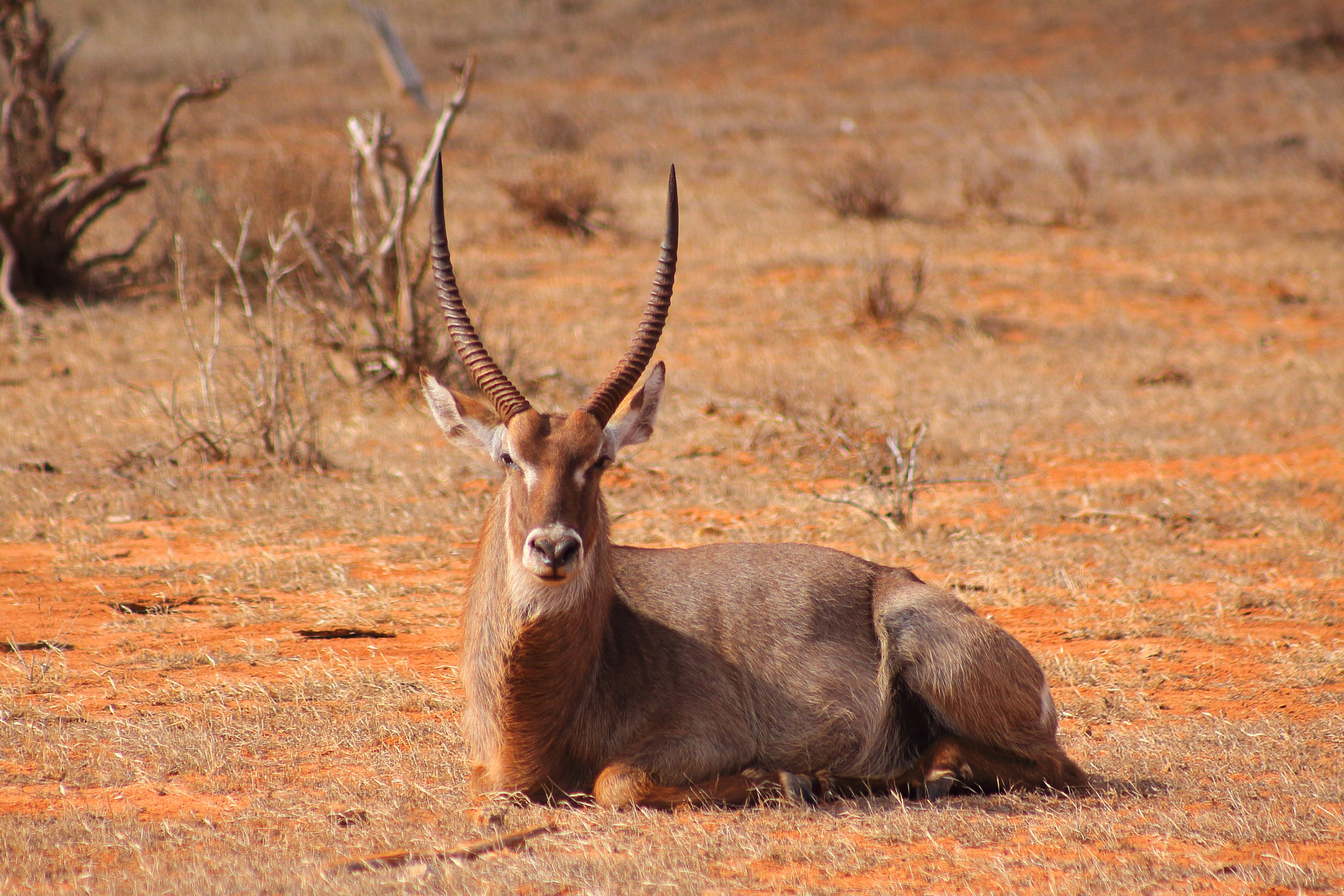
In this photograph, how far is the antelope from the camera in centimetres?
440

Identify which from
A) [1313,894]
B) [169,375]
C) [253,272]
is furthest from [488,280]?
[1313,894]

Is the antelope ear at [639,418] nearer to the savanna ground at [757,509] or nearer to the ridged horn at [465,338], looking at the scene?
the ridged horn at [465,338]

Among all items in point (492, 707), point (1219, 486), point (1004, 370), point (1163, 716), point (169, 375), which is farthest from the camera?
point (1004, 370)

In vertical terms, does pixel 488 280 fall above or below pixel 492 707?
A: above

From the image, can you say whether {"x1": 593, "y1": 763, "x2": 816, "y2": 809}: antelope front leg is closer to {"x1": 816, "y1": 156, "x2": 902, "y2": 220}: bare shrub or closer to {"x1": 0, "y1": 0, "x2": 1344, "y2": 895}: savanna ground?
{"x1": 0, "y1": 0, "x2": 1344, "y2": 895}: savanna ground

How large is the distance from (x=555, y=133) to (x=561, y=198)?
→ 698cm

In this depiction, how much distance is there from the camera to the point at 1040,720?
15.8ft

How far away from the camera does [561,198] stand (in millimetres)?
18062

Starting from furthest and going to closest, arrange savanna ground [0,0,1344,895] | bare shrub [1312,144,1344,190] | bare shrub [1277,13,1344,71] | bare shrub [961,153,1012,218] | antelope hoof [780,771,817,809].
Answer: bare shrub [1277,13,1344,71]
bare shrub [1312,144,1344,190]
bare shrub [961,153,1012,218]
antelope hoof [780,771,817,809]
savanna ground [0,0,1344,895]

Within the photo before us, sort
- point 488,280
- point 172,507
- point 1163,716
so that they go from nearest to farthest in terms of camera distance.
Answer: point 1163,716, point 172,507, point 488,280

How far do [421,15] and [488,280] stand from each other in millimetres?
36066

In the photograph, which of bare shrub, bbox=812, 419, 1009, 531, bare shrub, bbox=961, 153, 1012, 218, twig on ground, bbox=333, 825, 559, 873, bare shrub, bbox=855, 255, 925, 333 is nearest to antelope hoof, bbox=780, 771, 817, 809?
twig on ground, bbox=333, 825, 559, 873

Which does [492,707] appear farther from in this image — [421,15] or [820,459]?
[421,15]

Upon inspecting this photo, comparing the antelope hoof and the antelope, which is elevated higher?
the antelope
